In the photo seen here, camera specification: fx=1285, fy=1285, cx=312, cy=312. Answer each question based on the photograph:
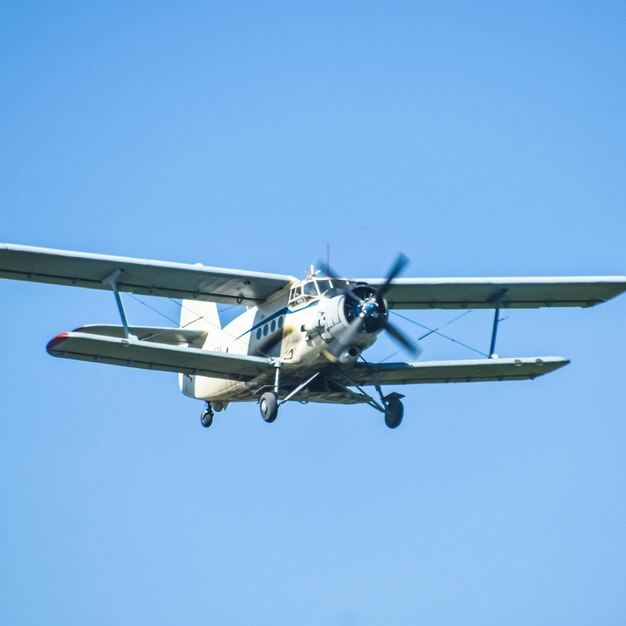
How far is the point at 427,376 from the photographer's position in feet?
96.5

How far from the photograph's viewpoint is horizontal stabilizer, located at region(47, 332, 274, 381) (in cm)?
2650

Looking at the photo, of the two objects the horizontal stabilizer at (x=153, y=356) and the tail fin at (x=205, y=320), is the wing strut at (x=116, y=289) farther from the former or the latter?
the tail fin at (x=205, y=320)

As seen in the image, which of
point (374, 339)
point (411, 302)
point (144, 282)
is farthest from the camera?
point (411, 302)

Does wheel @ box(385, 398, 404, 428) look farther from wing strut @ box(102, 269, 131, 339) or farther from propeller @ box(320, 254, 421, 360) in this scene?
wing strut @ box(102, 269, 131, 339)

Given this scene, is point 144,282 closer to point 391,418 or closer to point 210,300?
point 210,300

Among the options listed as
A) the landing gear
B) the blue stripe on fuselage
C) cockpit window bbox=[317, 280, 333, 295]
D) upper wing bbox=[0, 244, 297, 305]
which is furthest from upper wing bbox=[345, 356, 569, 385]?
the landing gear

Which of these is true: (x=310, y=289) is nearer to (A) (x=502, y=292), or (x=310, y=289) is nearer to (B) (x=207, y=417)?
(B) (x=207, y=417)

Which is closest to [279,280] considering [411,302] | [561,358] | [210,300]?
[210,300]

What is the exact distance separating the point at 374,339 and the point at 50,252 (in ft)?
23.3

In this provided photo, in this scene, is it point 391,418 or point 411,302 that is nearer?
point 391,418

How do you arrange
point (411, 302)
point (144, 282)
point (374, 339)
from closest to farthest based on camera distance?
point (374, 339) < point (144, 282) < point (411, 302)

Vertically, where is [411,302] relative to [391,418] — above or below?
above

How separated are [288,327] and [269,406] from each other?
6.14 feet

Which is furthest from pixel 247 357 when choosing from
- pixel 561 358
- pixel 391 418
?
pixel 561 358
